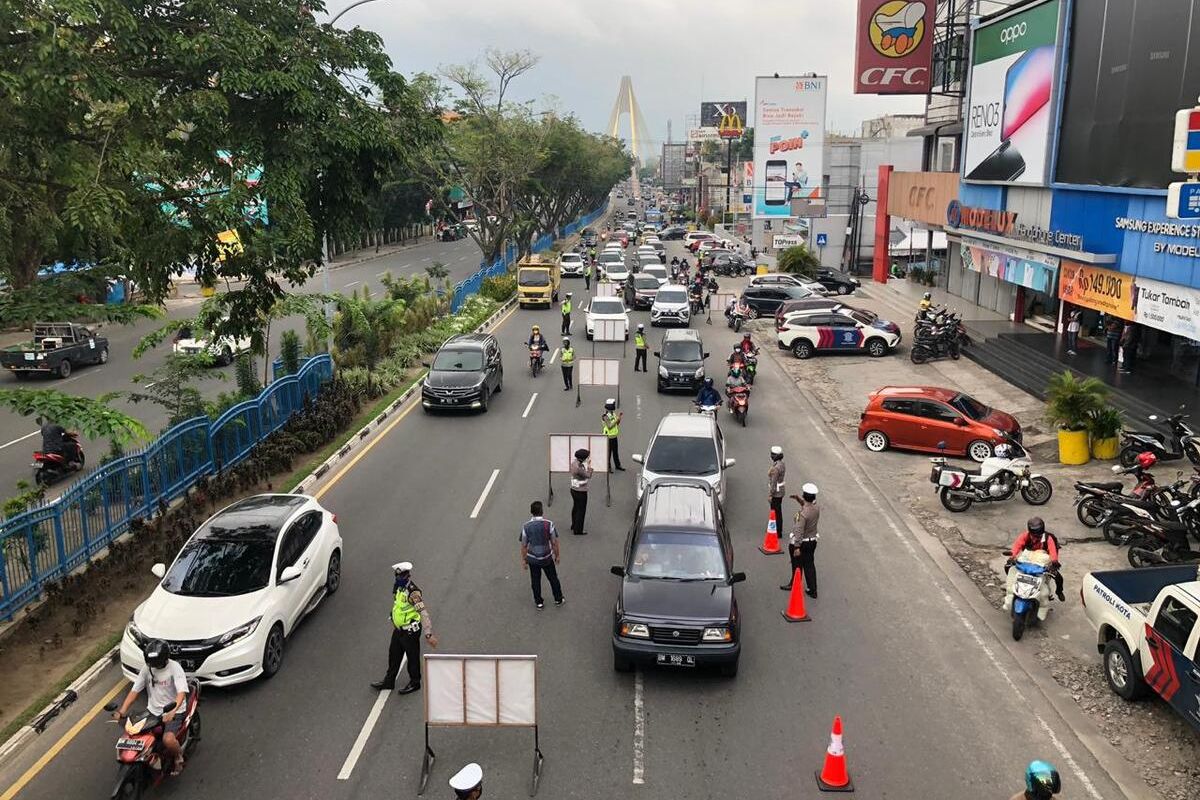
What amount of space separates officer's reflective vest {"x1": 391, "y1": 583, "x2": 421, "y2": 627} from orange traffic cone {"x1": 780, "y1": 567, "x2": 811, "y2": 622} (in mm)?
5068

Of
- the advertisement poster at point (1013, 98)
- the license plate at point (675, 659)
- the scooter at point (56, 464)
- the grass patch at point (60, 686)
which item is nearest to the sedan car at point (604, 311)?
the advertisement poster at point (1013, 98)

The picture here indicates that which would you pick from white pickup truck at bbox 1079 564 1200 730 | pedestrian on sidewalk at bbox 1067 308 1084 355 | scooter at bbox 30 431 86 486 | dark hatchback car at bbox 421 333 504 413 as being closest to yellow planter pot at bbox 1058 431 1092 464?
white pickup truck at bbox 1079 564 1200 730

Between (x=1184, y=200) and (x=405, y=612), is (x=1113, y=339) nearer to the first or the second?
(x=1184, y=200)

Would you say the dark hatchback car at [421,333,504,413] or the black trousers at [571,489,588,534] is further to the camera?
the dark hatchback car at [421,333,504,413]

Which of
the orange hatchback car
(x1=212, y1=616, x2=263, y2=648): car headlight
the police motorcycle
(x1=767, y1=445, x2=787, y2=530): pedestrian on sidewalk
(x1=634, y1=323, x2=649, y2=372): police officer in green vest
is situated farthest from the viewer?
(x1=634, y1=323, x2=649, y2=372): police officer in green vest

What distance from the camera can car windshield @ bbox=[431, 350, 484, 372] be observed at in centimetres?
2448

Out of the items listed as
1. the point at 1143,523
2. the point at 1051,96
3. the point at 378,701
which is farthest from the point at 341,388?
the point at 1051,96

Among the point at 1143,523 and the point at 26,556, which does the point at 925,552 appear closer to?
the point at 1143,523

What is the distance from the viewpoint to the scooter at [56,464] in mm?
18984

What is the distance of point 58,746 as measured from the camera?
959 cm

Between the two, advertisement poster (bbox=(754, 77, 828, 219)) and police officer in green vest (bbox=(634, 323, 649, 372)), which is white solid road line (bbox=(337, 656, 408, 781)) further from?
advertisement poster (bbox=(754, 77, 828, 219))

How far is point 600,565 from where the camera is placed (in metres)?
14.1

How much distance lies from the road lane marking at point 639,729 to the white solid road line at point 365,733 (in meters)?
2.69

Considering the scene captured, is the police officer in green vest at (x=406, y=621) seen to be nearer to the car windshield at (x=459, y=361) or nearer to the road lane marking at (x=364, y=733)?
the road lane marking at (x=364, y=733)
